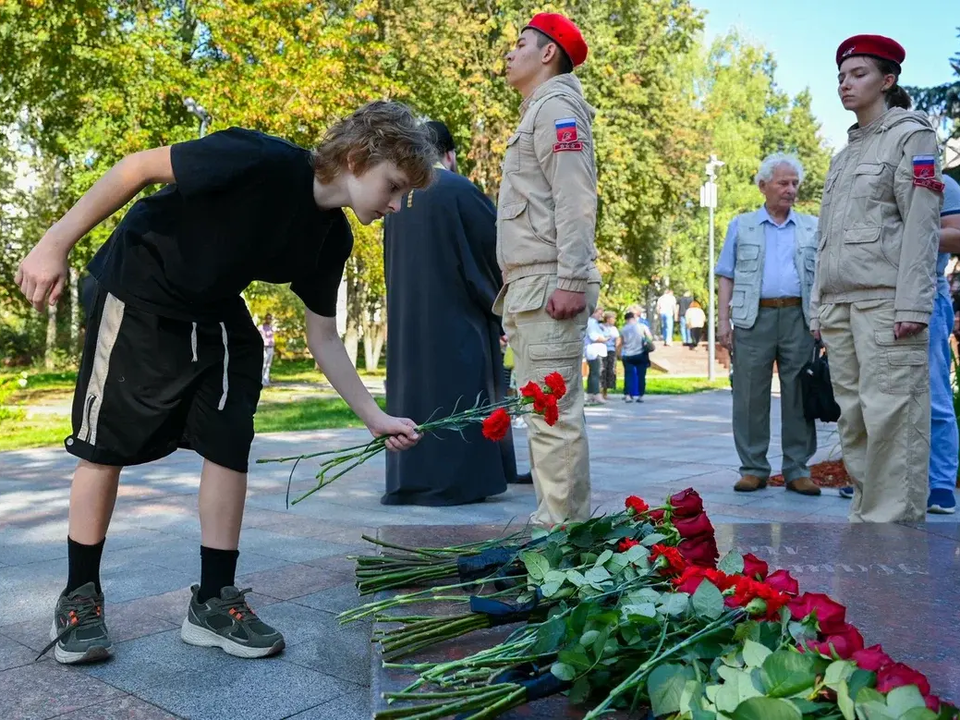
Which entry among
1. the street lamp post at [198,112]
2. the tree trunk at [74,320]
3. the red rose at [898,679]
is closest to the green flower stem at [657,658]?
the red rose at [898,679]

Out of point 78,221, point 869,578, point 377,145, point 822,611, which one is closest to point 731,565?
point 822,611

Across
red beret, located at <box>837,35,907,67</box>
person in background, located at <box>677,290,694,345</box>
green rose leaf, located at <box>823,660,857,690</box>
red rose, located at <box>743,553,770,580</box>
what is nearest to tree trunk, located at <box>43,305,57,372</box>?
person in background, located at <box>677,290,694,345</box>

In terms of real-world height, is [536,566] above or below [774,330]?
below

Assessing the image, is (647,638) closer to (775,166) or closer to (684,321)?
(775,166)

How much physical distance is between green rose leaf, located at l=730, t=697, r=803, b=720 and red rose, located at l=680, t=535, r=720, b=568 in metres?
0.97

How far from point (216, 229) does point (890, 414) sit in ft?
10.5

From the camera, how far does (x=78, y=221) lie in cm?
271

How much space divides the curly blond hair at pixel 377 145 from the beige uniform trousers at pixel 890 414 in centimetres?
264

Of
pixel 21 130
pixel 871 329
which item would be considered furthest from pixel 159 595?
pixel 21 130

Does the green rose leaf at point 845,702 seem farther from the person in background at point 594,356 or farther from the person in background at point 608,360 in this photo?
the person in background at point 608,360

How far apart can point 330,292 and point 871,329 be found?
2.70 meters

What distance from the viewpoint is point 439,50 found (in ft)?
78.0

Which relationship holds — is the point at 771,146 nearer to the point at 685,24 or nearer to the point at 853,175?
the point at 685,24

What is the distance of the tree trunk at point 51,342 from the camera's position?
28516 mm
